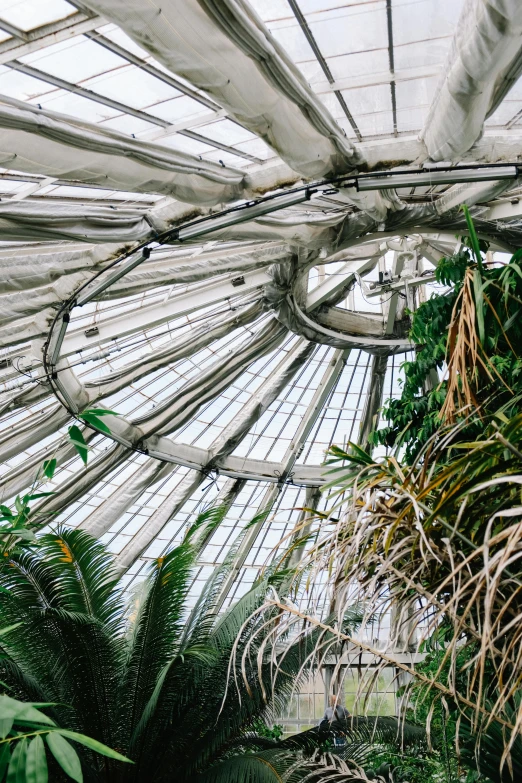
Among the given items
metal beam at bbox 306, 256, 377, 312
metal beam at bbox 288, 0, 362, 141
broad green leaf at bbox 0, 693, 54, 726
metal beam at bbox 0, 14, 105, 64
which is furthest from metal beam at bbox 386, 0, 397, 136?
broad green leaf at bbox 0, 693, 54, 726

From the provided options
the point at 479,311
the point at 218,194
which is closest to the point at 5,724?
the point at 479,311

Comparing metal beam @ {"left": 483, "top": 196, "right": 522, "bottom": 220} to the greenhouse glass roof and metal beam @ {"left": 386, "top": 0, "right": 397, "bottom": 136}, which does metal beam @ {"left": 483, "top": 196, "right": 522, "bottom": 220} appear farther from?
metal beam @ {"left": 386, "top": 0, "right": 397, "bottom": 136}

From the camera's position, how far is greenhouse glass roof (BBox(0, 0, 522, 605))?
438cm

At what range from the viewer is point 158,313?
9430mm

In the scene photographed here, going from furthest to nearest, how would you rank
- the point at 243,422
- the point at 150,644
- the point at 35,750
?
the point at 243,422 → the point at 150,644 → the point at 35,750

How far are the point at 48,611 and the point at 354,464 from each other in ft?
11.6

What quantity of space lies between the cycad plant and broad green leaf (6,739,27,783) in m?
4.34

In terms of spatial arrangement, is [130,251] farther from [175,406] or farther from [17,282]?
[175,406]

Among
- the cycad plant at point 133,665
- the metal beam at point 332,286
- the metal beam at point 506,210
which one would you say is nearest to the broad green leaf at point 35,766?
the cycad plant at point 133,665

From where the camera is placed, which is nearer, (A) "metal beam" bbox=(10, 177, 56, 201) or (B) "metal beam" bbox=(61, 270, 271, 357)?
(A) "metal beam" bbox=(10, 177, 56, 201)

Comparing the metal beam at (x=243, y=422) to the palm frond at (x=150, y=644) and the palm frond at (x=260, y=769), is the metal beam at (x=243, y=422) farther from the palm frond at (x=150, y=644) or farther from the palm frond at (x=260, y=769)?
the palm frond at (x=260, y=769)

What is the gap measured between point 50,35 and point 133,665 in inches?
216

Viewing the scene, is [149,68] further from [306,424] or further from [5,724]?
[306,424]

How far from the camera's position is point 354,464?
3.92 m
